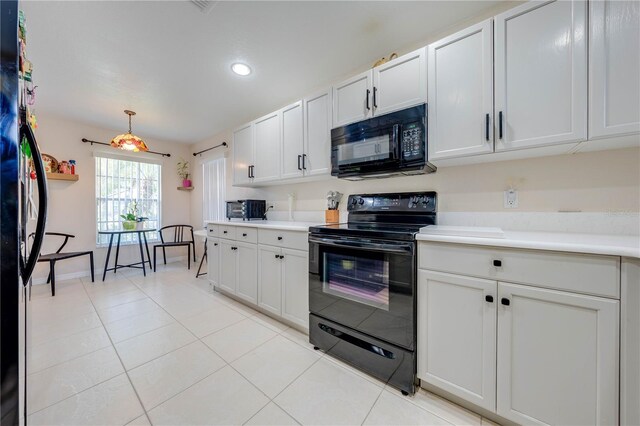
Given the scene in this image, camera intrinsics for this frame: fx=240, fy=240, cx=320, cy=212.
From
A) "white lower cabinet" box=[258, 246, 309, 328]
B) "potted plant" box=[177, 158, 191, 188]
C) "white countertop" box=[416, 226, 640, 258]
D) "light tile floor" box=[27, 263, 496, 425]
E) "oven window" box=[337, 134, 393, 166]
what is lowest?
"light tile floor" box=[27, 263, 496, 425]

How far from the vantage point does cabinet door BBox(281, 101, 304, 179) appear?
2.42 meters

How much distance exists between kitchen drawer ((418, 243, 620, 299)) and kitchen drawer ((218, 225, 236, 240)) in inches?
81.3

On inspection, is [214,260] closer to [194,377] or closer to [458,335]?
[194,377]

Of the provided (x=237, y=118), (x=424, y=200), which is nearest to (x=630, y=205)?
(x=424, y=200)

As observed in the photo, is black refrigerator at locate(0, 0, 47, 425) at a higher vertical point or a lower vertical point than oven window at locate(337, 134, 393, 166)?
lower

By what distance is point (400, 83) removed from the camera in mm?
1777

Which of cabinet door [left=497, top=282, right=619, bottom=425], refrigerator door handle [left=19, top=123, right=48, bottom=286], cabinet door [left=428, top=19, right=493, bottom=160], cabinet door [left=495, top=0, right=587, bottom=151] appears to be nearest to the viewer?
refrigerator door handle [left=19, top=123, right=48, bottom=286]

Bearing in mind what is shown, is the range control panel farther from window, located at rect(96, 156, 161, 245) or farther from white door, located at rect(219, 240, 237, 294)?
window, located at rect(96, 156, 161, 245)

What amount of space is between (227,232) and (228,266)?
40cm

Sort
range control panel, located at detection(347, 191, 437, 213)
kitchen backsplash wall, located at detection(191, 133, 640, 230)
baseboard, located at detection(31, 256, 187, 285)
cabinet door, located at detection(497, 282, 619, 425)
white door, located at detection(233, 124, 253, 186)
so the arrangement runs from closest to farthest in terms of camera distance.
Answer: cabinet door, located at detection(497, 282, 619, 425) < kitchen backsplash wall, located at detection(191, 133, 640, 230) < range control panel, located at detection(347, 191, 437, 213) < white door, located at detection(233, 124, 253, 186) < baseboard, located at detection(31, 256, 187, 285)

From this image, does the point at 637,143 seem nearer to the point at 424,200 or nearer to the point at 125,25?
the point at 424,200

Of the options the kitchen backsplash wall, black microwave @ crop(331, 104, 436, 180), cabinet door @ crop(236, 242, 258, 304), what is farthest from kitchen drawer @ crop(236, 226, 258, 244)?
the kitchen backsplash wall

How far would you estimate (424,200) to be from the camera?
75.1 inches

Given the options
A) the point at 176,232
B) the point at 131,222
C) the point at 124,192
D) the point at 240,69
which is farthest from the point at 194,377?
the point at 124,192
